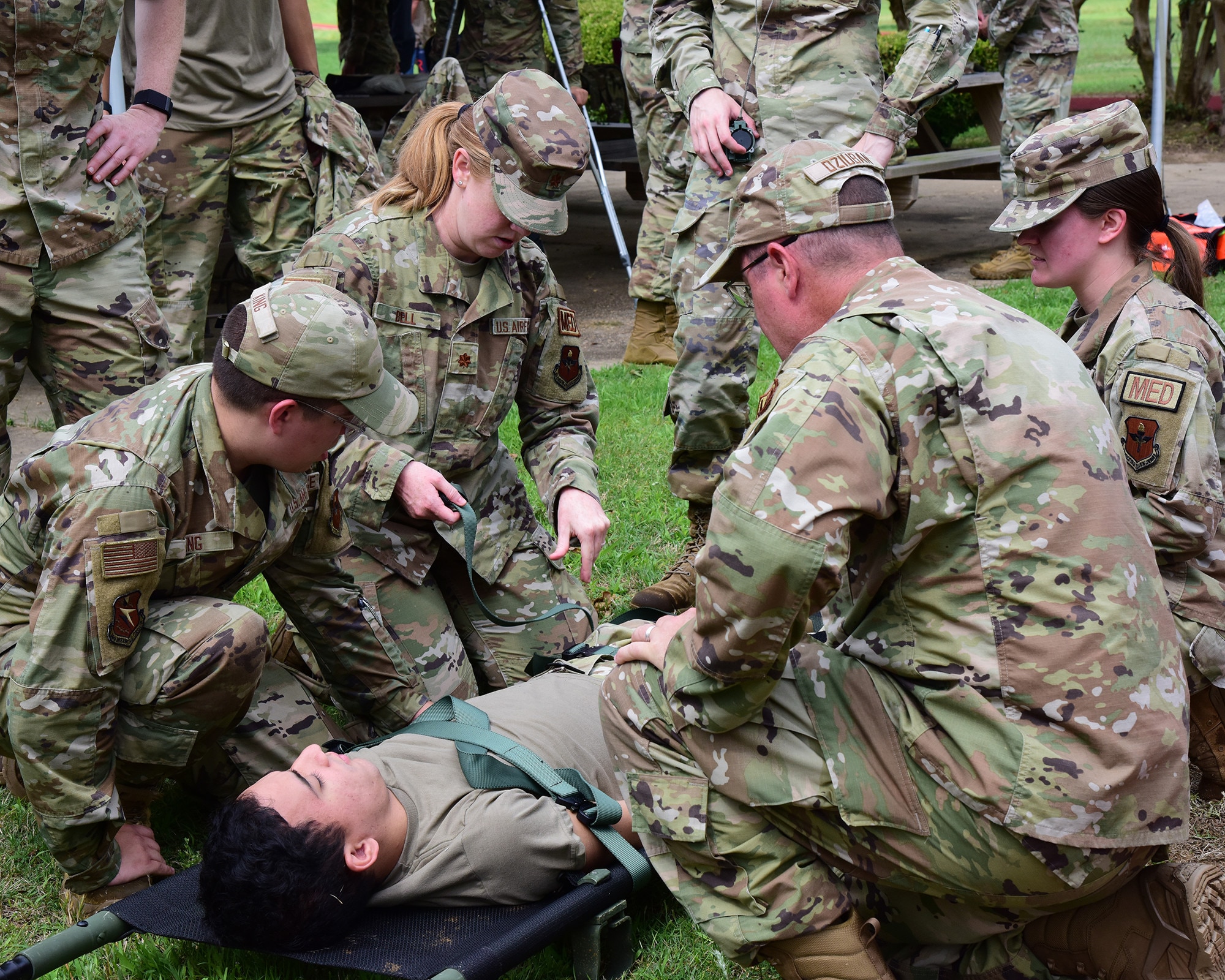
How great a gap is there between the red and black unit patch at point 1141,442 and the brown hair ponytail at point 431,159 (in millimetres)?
1732

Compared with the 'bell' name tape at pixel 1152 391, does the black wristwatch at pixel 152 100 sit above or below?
above

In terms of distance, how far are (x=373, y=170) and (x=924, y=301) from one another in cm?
354

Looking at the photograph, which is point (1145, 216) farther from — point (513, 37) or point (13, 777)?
point (513, 37)

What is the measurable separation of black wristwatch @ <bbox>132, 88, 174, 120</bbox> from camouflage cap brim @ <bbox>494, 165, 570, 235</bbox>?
1.11 m

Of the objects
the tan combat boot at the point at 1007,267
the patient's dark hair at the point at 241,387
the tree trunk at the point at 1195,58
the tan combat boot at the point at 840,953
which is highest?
the patient's dark hair at the point at 241,387

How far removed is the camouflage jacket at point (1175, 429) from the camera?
2.79 metres

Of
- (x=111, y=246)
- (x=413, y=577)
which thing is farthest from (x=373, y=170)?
(x=413, y=577)

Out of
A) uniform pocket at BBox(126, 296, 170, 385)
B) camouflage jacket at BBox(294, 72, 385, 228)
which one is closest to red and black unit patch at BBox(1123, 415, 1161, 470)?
uniform pocket at BBox(126, 296, 170, 385)

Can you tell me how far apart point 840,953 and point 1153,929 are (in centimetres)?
56

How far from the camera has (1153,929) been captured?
2.23m

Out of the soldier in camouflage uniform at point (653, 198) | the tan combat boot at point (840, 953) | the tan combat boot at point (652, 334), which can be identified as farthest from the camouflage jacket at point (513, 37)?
the tan combat boot at point (840, 953)

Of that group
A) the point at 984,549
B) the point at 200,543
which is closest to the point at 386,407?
the point at 200,543

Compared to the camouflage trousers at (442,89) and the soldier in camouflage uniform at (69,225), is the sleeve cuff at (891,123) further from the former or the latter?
the soldier in camouflage uniform at (69,225)

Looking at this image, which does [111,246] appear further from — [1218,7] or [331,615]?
[1218,7]
